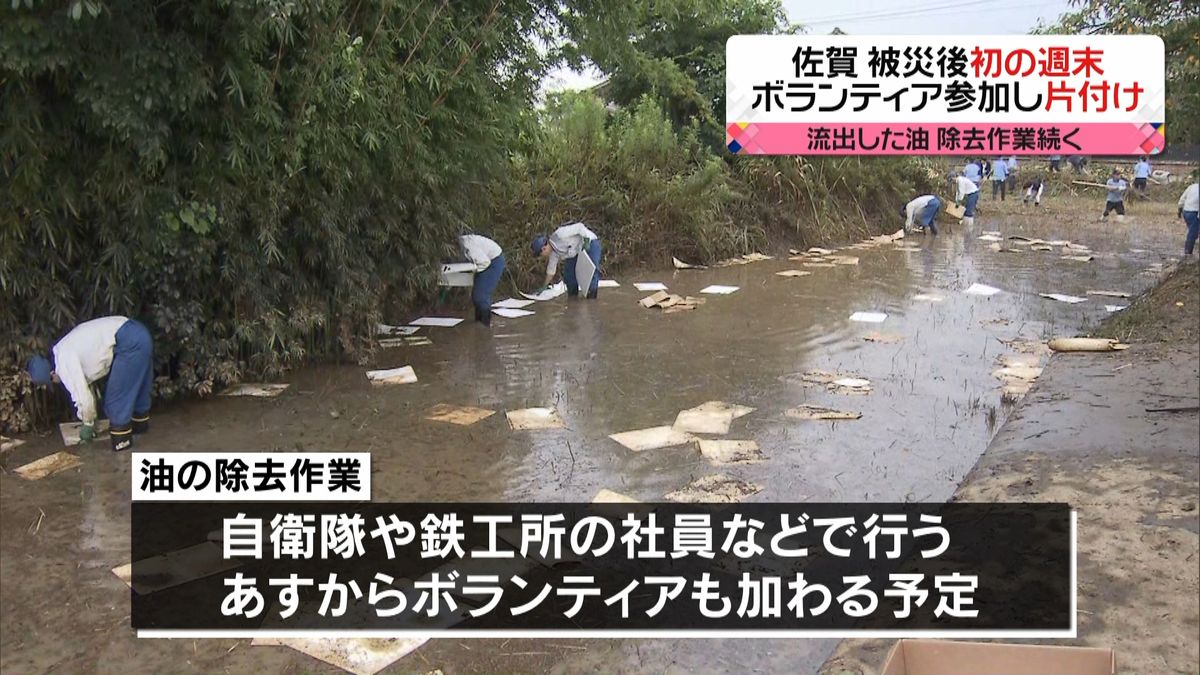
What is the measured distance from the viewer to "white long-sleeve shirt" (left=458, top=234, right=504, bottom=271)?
8562mm

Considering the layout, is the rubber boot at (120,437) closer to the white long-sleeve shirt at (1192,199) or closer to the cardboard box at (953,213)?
the white long-sleeve shirt at (1192,199)

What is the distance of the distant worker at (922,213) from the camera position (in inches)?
669

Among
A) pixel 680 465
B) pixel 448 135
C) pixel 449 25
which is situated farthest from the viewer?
pixel 448 135

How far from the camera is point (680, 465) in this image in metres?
4.80

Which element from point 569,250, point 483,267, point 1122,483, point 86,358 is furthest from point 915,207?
point 86,358

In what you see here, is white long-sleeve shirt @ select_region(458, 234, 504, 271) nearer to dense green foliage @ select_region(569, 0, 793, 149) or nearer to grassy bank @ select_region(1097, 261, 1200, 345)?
grassy bank @ select_region(1097, 261, 1200, 345)

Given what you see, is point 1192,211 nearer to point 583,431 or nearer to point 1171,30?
point 1171,30

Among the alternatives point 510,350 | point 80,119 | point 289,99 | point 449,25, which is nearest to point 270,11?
point 289,99

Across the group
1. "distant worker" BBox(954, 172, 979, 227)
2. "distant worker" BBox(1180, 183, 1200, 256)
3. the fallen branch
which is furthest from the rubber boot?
"distant worker" BBox(954, 172, 979, 227)

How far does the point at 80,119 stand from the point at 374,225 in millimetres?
2488

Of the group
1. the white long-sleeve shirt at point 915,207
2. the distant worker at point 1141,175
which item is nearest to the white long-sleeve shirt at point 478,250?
the white long-sleeve shirt at point 915,207

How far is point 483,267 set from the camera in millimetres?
8602

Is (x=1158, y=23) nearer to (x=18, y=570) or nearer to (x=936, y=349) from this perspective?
(x=936, y=349)
